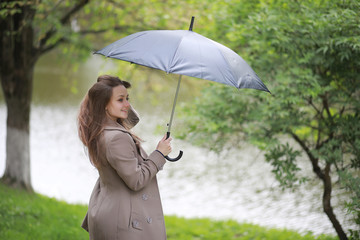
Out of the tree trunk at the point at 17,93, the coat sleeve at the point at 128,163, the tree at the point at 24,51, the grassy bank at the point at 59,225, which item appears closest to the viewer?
the coat sleeve at the point at 128,163

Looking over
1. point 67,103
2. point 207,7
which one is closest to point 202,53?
Answer: point 207,7

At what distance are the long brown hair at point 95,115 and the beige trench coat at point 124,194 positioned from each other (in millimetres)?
57

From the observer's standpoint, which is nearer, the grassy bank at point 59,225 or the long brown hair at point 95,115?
the long brown hair at point 95,115

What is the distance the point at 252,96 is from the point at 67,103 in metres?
17.2

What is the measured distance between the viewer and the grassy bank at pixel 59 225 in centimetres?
459

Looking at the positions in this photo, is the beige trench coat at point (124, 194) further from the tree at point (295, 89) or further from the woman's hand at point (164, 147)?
the tree at point (295, 89)

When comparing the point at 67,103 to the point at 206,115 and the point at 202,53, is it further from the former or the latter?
the point at 202,53

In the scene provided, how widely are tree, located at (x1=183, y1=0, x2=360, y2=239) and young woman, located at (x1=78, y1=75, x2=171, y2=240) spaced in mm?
2043

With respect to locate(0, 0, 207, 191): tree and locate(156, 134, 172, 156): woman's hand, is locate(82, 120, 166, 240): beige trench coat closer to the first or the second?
→ locate(156, 134, 172, 156): woman's hand

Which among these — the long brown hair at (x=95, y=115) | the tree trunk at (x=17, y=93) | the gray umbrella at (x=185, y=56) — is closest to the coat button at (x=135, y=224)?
the long brown hair at (x=95, y=115)

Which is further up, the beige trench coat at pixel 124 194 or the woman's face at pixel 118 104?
the woman's face at pixel 118 104

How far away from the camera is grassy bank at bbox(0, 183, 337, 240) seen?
181 inches

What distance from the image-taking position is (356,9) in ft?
12.8

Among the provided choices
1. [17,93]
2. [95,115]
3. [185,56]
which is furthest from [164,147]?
[17,93]
